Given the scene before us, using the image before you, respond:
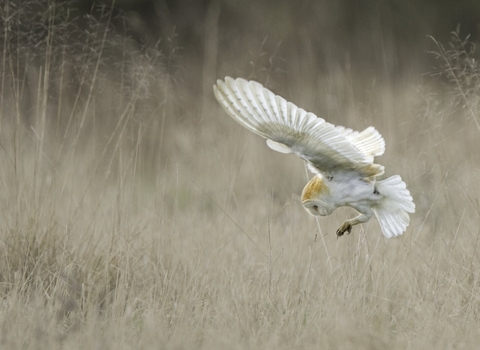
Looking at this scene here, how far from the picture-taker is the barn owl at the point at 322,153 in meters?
2.92

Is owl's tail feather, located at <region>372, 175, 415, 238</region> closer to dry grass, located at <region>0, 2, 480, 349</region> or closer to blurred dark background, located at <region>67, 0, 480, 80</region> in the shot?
dry grass, located at <region>0, 2, 480, 349</region>

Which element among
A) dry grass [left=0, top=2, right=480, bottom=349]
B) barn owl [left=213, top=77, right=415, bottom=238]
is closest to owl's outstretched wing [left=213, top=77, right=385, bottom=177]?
barn owl [left=213, top=77, right=415, bottom=238]

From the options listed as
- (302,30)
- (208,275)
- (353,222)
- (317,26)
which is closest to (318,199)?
(353,222)

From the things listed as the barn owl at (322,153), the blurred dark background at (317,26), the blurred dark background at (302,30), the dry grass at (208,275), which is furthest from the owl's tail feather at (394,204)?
the blurred dark background at (317,26)

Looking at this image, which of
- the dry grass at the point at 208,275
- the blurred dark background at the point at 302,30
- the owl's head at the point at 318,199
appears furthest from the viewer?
the blurred dark background at the point at 302,30

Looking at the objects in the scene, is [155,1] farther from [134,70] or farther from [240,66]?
[134,70]

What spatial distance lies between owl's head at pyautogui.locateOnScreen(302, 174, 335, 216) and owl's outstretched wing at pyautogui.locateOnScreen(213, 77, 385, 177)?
3.7 inches

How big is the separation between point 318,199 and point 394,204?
362 mm

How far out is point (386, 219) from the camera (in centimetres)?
342

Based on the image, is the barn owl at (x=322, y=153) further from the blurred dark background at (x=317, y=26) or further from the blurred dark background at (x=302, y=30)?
the blurred dark background at (x=317, y=26)

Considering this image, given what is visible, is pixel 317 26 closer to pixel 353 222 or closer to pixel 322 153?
pixel 353 222

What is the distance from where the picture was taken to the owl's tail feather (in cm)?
338

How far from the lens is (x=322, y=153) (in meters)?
3.16

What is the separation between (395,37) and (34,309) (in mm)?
10469
